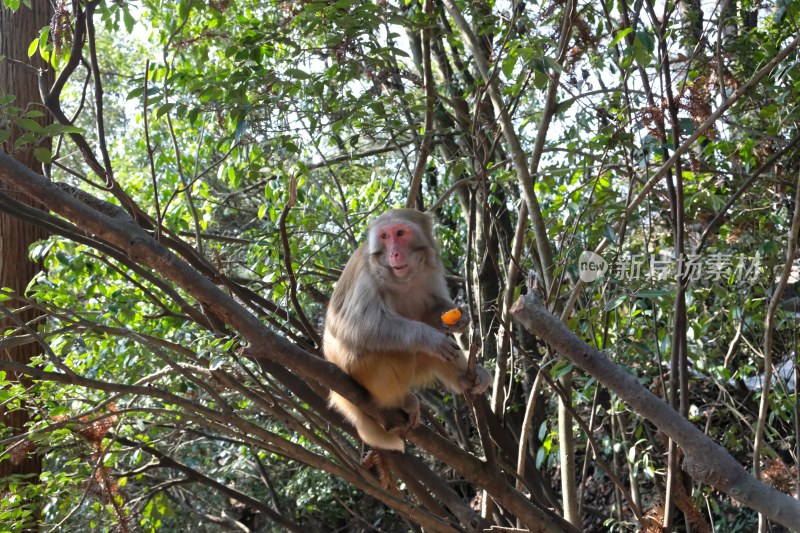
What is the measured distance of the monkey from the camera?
3998 millimetres

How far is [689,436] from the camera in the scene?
2.28m

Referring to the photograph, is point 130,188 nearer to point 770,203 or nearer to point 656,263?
point 656,263

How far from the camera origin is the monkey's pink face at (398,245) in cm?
409

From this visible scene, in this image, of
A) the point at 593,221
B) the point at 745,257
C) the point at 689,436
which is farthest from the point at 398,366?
the point at 745,257

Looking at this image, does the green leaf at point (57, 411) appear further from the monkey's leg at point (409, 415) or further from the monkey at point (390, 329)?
the monkey's leg at point (409, 415)

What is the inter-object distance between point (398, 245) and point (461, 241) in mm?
3818

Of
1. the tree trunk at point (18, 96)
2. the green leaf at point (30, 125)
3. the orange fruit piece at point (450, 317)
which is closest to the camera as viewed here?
the green leaf at point (30, 125)

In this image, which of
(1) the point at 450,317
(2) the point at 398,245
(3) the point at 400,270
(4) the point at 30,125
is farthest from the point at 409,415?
(4) the point at 30,125

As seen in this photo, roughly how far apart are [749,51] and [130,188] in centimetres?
513

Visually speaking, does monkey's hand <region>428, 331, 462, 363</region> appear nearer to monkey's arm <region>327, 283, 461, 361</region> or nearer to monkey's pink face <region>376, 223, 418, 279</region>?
monkey's arm <region>327, 283, 461, 361</region>

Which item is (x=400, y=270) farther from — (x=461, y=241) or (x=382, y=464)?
(x=461, y=241)

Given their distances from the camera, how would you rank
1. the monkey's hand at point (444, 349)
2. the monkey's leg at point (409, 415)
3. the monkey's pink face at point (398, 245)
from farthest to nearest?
the monkey's pink face at point (398, 245)
the monkey's hand at point (444, 349)
the monkey's leg at point (409, 415)

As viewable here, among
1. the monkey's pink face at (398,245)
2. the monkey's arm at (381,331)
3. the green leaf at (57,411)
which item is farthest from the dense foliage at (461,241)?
the monkey's pink face at (398,245)

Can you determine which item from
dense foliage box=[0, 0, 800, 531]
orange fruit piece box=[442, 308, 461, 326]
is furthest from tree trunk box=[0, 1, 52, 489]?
orange fruit piece box=[442, 308, 461, 326]
